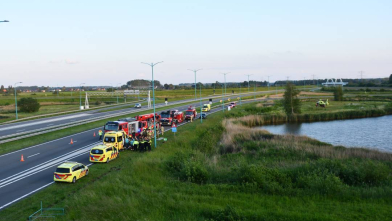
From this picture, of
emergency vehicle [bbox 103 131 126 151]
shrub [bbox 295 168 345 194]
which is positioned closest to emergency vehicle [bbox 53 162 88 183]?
emergency vehicle [bbox 103 131 126 151]

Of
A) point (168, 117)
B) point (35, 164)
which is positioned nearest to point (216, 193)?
point (35, 164)

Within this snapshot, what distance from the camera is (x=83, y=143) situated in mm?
38062

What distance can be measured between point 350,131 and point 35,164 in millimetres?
47875

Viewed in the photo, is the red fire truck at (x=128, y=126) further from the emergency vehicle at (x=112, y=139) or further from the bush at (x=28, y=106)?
the bush at (x=28, y=106)

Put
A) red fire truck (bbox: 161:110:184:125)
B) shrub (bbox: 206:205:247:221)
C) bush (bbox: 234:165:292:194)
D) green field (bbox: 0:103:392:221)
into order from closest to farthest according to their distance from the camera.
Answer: shrub (bbox: 206:205:247:221) < green field (bbox: 0:103:392:221) < bush (bbox: 234:165:292:194) < red fire truck (bbox: 161:110:184:125)

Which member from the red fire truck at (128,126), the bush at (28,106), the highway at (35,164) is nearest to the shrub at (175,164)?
the highway at (35,164)

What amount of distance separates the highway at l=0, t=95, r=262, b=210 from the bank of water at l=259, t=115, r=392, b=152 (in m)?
32.9

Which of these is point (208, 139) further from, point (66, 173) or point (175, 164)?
point (66, 173)

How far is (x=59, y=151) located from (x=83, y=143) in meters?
4.39

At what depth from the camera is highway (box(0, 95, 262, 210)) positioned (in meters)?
21.9

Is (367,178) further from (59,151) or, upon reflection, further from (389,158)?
(59,151)

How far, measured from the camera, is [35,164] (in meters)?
28.5

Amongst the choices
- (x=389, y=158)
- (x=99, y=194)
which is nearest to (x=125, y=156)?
(x=99, y=194)

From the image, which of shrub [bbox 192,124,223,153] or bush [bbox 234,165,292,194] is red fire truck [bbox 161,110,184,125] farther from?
bush [bbox 234,165,292,194]
